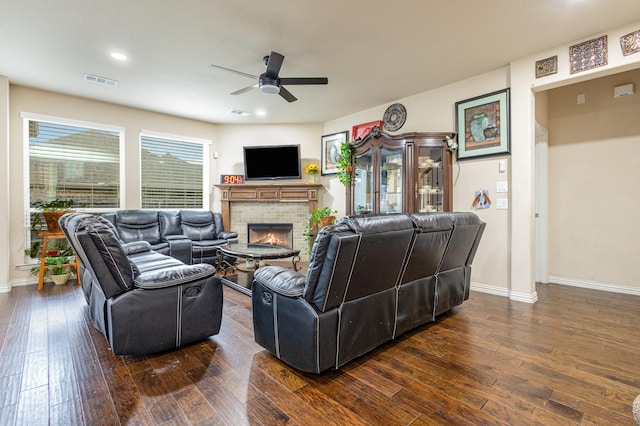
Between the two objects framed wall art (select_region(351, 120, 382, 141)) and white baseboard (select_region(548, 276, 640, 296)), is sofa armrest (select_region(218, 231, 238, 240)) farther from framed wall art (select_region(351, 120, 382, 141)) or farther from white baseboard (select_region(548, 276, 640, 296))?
white baseboard (select_region(548, 276, 640, 296))

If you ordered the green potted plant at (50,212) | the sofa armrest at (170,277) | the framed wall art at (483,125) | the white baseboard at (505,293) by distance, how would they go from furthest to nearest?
the green potted plant at (50,212) < the framed wall art at (483,125) < the white baseboard at (505,293) < the sofa armrest at (170,277)

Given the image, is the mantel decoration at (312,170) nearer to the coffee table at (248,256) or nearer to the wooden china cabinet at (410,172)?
the wooden china cabinet at (410,172)

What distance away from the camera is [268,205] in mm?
5898

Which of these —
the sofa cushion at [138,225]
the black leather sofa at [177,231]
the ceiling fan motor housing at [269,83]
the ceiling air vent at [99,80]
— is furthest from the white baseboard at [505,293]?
the ceiling air vent at [99,80]

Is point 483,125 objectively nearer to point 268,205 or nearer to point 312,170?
point 312,170

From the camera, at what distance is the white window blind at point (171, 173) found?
5.23 metres

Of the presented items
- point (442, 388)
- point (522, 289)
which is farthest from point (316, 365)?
point (522, 289)

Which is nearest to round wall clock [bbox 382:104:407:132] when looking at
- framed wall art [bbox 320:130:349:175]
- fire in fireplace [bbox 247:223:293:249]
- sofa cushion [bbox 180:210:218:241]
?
framed wall art [bbox 320:130:349:175]

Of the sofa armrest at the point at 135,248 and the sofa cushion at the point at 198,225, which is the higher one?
the sofa cushion at the point at 198,225

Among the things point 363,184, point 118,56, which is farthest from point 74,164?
point 363,184

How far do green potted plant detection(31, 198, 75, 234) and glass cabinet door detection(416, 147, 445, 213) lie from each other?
4801 mm

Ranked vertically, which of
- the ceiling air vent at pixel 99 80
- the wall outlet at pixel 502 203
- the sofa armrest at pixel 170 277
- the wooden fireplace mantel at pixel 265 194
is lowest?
the sofa armrest at pixel 170 277

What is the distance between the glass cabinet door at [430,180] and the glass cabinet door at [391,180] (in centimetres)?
25

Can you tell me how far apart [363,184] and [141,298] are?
3.36m
